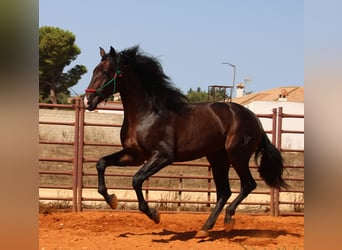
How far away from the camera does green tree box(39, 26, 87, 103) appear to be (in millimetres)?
37125

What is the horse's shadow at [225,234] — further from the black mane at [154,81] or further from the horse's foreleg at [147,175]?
the black mane at [154,81]

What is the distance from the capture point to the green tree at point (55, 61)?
3712 centimetres

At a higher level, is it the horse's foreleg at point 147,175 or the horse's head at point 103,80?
the horse's head at point 103,80

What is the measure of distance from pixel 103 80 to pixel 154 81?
2.48 feet

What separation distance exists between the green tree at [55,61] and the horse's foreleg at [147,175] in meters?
31.1

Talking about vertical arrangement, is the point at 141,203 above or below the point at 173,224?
above

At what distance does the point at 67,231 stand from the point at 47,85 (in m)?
33.3

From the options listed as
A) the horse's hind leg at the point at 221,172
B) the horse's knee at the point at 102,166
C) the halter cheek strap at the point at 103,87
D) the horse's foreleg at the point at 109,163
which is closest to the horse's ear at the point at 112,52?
the halter cheek strap at the point at 103,87

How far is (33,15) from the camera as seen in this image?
104 centimetres

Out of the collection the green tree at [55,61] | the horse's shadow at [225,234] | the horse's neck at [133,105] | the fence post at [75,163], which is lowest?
the horse's shadow at [225,234]

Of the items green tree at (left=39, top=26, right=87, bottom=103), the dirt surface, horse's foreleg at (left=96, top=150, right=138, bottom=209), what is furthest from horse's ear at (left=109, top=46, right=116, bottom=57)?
green tree at (left=39, top=26, right=87, bottom=103)

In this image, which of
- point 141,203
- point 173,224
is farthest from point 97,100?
point 173,224
